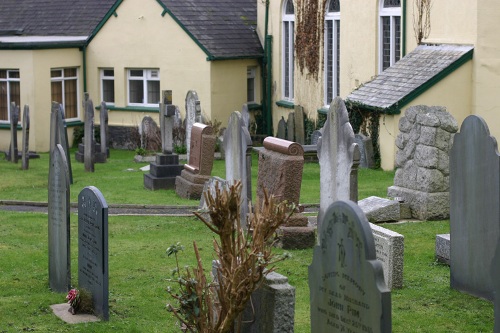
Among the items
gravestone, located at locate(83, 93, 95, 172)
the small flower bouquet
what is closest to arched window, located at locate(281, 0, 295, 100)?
gravestone, located at locate(83, 93, 95, 172)

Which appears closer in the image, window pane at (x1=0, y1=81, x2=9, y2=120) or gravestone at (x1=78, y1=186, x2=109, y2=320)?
gravestone at (x1=78, y1=186, x2=109, y2=320)

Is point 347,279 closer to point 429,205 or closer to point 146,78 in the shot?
point 429,205

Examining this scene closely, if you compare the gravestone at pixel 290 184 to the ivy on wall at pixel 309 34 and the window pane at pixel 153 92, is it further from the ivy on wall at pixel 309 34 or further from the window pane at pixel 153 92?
the window pane at pixel 153 92

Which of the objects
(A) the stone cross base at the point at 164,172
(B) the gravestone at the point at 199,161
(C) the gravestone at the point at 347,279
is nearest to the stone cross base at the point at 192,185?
(B) the gravestone at the point at 199,161

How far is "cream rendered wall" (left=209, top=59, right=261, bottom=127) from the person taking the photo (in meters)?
30.7

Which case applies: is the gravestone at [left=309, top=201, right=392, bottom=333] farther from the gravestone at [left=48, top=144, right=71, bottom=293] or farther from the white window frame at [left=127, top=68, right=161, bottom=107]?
the white window frame at [left=127, top=68, right=161, bottom=107]

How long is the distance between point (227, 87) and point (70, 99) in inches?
206

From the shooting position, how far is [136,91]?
3219 cm

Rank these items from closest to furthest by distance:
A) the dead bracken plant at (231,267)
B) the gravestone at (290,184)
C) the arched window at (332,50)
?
the dead bracken plant at (231,267)
the gravestone at (290,184)
the arched window at (332,50)

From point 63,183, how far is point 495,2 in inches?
525

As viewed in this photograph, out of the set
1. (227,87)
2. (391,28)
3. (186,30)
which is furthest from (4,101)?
(391,28)

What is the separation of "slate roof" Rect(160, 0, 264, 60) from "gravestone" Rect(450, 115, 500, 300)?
63.6ft

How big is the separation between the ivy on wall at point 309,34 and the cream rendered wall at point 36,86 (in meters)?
7.66

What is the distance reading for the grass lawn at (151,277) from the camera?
1051cm
